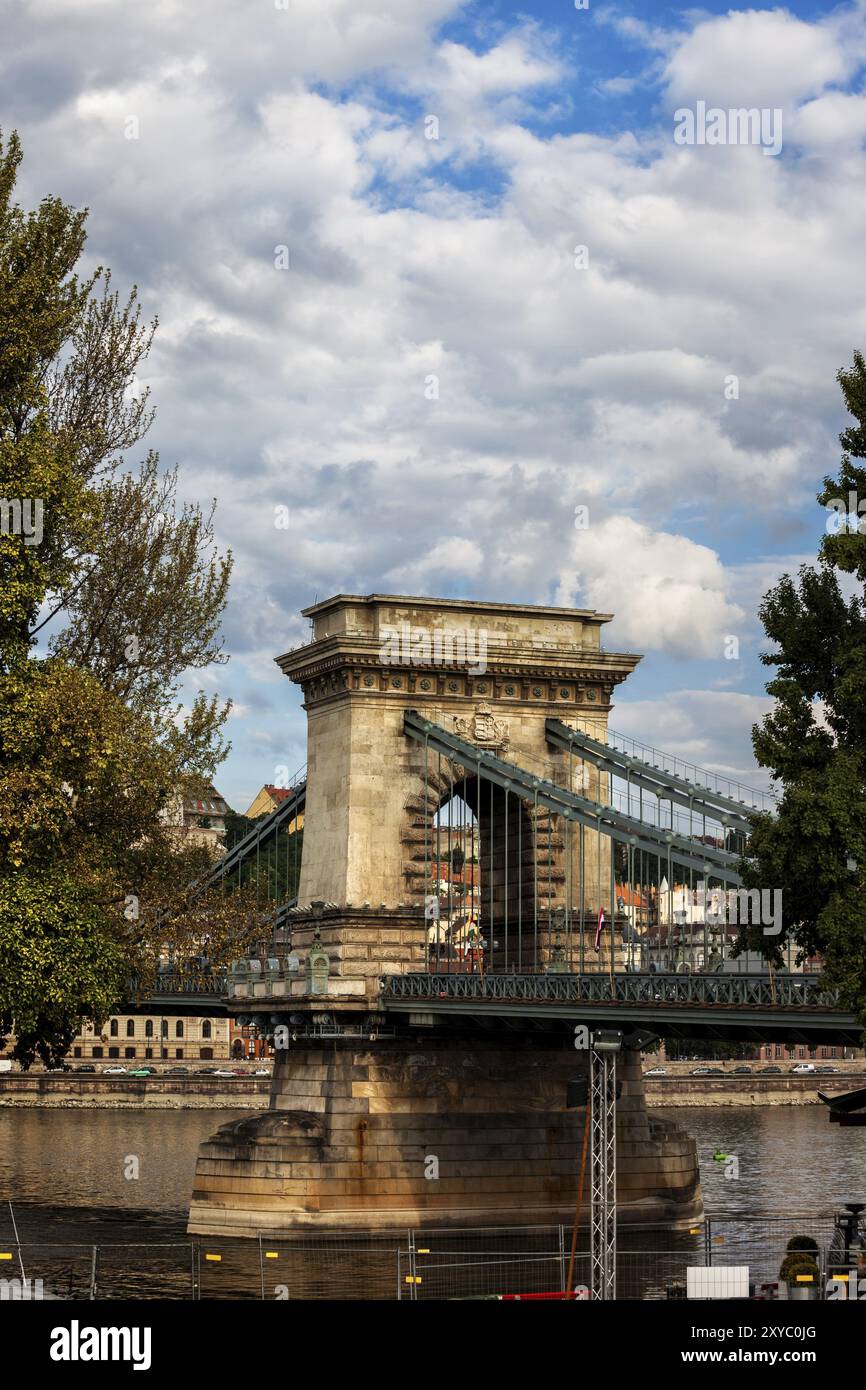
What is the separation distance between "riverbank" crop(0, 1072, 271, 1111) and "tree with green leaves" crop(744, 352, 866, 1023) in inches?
4196

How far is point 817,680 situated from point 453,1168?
24.9 m

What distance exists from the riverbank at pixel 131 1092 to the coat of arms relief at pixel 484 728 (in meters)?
82.1

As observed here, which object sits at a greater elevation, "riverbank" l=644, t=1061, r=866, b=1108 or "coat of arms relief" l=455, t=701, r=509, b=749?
"coat of arms relief" l=455, t=701, r=509, b=749

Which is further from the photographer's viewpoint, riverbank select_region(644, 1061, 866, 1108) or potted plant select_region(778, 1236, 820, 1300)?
riverbank select_region(644, 1061, 866, 1108)

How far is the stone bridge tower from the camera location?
5916 cm

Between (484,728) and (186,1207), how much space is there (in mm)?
21152

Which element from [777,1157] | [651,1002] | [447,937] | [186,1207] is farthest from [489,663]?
[777,1157]

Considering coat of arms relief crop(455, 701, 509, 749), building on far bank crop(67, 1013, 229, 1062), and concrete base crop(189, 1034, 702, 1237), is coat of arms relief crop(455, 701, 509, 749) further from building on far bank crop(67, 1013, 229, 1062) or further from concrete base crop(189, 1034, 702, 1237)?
building on far bank crop(67, 1013, 229, 1062)

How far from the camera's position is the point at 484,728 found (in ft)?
213

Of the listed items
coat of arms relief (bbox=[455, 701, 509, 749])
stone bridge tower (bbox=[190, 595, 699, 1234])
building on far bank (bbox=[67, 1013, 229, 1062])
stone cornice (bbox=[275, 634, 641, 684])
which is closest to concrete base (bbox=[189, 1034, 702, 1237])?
stone bridge tower (bbox=[190, 595, 699, 1234])
